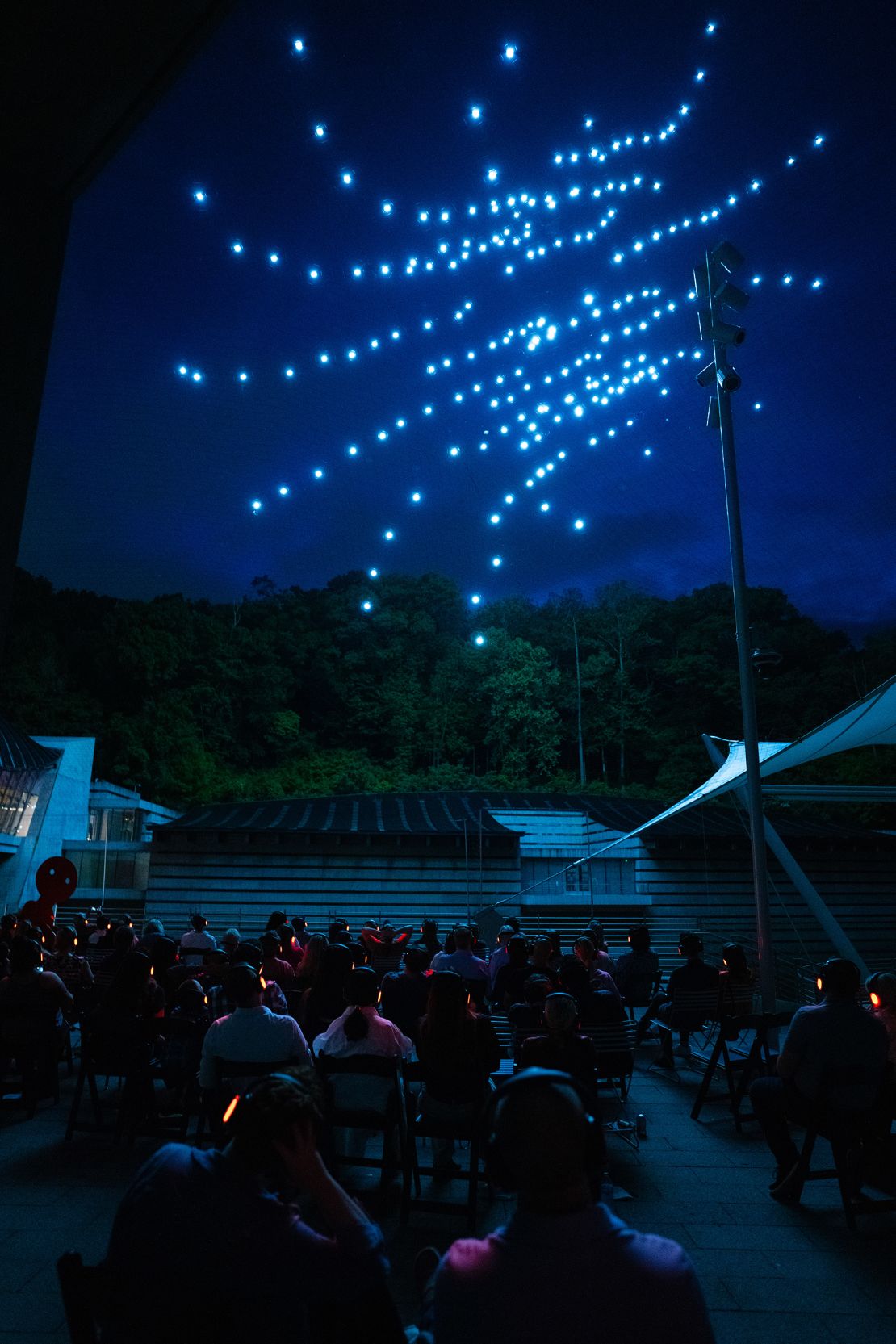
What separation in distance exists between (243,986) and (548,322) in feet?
35.1

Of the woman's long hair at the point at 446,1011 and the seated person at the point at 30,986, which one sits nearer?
the woman's long hair at the point at 446,1011

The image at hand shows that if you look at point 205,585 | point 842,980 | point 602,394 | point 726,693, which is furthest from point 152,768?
point 842,980

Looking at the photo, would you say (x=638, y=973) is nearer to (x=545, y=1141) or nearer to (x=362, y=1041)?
(x=362, y=1041)

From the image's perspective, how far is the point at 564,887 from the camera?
74.1ft

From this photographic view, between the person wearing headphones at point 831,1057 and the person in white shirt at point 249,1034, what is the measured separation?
2.67m

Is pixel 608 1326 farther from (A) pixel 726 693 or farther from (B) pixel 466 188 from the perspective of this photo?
(A) pixel 726 693

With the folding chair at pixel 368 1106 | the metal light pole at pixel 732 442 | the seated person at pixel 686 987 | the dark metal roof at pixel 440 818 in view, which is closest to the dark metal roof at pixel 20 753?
the dark metal roof at pixel 440 818

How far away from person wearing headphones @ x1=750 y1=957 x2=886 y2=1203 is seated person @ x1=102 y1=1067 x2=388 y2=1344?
3.31 metres

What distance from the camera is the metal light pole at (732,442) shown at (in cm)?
941

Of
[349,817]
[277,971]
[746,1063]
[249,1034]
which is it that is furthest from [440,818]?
[249,1034]

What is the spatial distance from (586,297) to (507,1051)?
33.8ft

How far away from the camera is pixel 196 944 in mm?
8922

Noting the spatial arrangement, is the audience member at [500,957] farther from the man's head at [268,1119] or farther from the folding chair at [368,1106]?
the man's head at [268,1119]

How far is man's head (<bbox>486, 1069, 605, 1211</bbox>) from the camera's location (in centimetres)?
156
